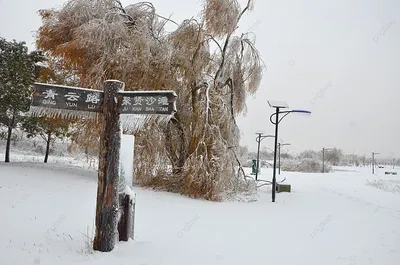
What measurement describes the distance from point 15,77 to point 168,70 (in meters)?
7.31

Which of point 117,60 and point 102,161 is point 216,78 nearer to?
point 117,60

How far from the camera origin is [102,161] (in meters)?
3.54

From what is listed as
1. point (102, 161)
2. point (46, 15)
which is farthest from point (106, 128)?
point (46, 15)

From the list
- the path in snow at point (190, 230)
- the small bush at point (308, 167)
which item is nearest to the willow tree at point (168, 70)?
the path in snow at point (190, 230)

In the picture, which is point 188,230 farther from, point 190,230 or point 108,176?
point 108,176

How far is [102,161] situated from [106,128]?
40cm

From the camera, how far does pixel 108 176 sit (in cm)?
351

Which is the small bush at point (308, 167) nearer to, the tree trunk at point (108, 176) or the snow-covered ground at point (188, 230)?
the snow-covered ground at point (188, 230)

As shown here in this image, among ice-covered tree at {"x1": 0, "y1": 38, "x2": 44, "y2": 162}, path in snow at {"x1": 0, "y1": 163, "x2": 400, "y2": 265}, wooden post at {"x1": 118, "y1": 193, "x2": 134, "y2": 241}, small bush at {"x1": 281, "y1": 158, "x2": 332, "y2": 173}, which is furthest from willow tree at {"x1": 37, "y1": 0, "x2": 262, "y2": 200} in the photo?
small bush at {"x1": 281, "y1": 158, "x2": 332, "y2": 173}

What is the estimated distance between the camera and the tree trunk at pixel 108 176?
3461 mm

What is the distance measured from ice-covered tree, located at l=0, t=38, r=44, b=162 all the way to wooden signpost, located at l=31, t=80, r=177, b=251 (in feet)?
31.6

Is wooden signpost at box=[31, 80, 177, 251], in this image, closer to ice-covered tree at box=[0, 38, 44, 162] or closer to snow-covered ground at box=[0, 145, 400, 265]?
snow-covered ground at box=[0, 145, 400, 265]

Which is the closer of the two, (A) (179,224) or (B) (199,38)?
(A) (179,224)

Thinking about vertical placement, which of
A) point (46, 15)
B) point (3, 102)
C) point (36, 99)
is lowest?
point (36, 99)
